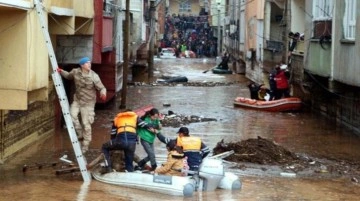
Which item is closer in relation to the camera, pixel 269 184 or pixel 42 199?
pixel 42 199

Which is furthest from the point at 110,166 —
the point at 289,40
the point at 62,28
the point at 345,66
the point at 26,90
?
the point at 289,40

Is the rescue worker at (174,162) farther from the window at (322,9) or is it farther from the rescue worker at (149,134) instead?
the window at (322,9)

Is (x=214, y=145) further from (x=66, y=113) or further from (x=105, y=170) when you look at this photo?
(x=66, y=113)

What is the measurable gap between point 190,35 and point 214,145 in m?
72.2

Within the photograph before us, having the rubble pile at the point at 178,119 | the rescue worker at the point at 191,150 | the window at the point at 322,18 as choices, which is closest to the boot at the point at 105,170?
the rescue worker at the point at 191,150

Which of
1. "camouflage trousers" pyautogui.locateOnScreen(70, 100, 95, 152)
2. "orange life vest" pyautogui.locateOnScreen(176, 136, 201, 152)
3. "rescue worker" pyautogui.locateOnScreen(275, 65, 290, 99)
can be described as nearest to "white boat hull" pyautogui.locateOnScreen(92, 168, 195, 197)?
"orange life vest" pyautogui.locateOnScreen(176, 136, 201, 152)

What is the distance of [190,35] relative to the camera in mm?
89875

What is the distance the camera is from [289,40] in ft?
103

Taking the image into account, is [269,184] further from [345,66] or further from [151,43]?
[151,43]

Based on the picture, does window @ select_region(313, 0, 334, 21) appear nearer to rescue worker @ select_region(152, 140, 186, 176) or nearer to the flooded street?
the flooded street

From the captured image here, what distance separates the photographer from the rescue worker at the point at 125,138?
41.1ft

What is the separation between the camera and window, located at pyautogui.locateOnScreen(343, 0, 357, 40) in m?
19.6

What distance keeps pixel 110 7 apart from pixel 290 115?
23.8 ft

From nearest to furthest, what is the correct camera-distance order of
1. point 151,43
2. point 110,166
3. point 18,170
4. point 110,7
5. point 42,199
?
point 42,199 → point 110,166 → point 18,170 → point 110,7 → point 151,43
